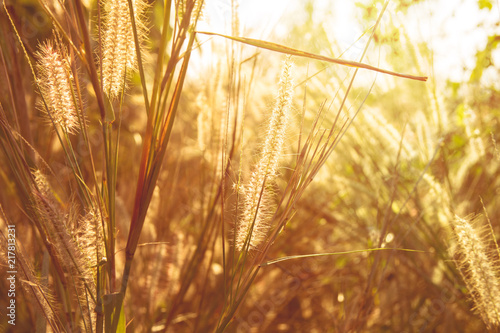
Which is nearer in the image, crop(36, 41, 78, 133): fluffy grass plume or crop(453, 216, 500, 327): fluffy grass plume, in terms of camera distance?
crop(36, 41, 78, 133): fluffy grass plume

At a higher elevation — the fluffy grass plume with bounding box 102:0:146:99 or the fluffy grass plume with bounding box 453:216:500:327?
the fluffy grass plume with bounding box 102:0:146:99

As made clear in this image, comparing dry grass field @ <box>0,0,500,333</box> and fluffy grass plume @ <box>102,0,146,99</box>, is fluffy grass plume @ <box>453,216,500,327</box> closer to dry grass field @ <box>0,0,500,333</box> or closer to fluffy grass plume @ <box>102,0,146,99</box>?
dry grass field @ <box>0,0,500,333</box>

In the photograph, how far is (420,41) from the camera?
98cm

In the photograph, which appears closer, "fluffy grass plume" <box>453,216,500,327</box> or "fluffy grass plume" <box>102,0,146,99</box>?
"fluffy grass plume" <box>102,0,146,99</box>

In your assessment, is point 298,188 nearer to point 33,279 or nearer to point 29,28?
point 33,279

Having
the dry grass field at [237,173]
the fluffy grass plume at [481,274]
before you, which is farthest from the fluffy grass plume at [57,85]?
the fluffy grass plume at [481,274]

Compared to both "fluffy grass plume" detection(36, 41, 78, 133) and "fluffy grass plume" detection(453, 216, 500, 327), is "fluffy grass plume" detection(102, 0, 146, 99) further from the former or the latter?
"fluffy grass plume" detection(453, 216, 500, 327)

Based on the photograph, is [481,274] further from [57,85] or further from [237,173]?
[57,85]

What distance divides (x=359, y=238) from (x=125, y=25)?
0.93m

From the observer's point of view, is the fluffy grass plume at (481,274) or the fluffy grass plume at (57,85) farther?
the fluffy grass plume at (481,274)

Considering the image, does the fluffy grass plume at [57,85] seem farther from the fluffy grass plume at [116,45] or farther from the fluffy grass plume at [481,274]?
the fluffy grass plume at [481,274]

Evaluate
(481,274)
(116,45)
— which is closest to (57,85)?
(116,45)

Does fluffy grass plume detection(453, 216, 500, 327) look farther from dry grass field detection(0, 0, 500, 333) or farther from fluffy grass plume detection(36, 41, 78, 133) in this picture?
fluffy grass plume detection(36, 41, 78, 133)

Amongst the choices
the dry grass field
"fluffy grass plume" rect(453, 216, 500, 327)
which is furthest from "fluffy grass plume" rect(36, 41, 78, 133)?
"fluffy grass plume" rect(453, 216, 500, 327)
